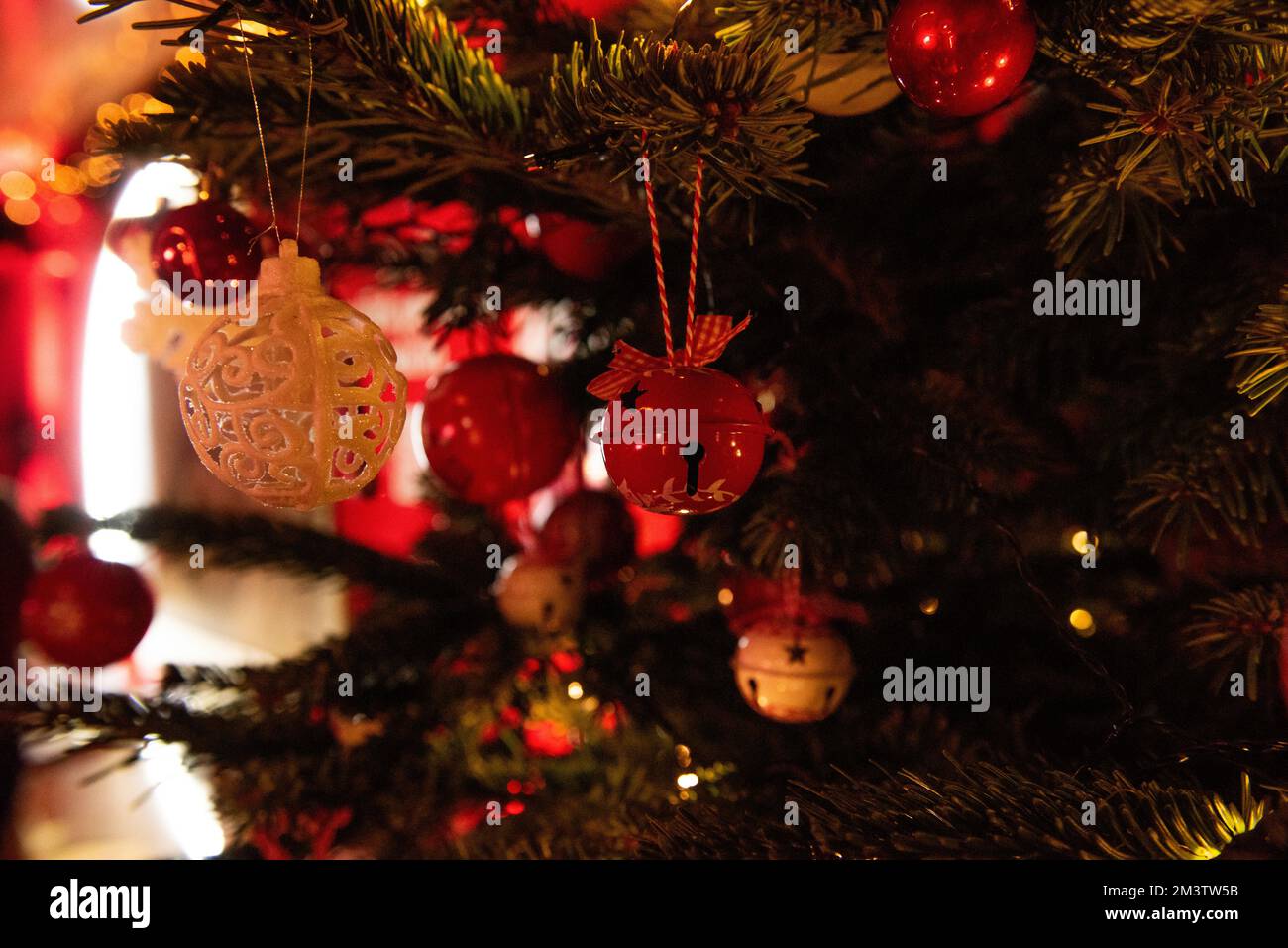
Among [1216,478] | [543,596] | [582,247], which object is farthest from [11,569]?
[1216,478]

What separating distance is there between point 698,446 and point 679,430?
0.01m

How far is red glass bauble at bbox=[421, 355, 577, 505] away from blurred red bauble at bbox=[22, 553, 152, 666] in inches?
12.9

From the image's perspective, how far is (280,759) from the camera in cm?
80

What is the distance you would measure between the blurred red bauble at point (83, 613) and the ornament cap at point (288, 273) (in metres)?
0.45

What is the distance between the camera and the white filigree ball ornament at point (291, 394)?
0.52 m

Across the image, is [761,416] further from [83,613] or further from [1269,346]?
[83,613]

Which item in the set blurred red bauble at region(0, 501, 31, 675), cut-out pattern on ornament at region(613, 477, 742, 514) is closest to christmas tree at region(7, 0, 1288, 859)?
cut-out pattern on ornament at region(613, 477, 742, 514)

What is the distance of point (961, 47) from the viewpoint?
448 mm

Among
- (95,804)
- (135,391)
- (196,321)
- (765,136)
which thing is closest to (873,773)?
(765,136)

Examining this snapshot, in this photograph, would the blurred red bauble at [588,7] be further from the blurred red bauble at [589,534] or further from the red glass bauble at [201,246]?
the blurred red bauble at [589,534]

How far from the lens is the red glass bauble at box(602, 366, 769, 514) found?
516 millimetres

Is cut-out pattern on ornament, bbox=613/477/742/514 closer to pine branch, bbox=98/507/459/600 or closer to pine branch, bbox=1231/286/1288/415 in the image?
pine branch, bbox=1231/286/1288/415
